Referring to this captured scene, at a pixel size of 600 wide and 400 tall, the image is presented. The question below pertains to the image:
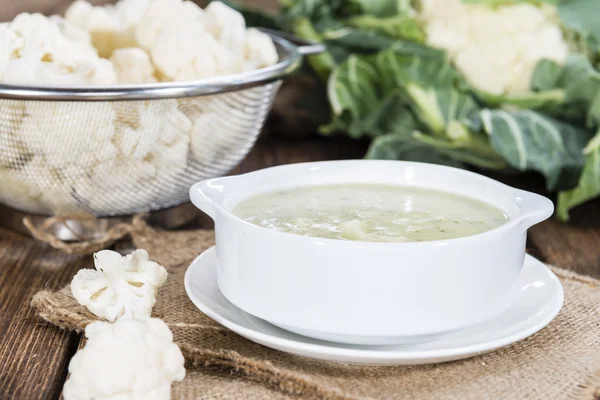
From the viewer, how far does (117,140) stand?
1151mm

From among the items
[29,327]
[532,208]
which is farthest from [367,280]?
[29,327]

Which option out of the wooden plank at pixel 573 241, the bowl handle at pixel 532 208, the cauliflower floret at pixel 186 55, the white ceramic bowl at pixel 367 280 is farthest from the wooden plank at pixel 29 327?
the wooden plank at pixel 573 241

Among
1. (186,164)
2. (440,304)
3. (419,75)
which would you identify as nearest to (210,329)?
(440,304)

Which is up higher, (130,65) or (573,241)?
(130,65)

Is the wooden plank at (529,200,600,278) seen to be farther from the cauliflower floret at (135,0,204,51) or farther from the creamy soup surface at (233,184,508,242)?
the cauliflower floret at (135,0,204,51)

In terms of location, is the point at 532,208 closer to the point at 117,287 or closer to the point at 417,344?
the point at 417,344

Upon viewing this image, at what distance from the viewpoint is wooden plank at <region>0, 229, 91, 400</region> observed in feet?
2.71

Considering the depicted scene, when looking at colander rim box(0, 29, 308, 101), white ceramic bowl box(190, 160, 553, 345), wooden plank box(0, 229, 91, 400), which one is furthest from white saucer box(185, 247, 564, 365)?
colander rim box(0, 29, 308, 101)

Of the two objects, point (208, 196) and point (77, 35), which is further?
point (77, 35)

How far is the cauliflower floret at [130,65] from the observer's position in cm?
119

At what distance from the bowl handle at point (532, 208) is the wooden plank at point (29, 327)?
1.74 ft

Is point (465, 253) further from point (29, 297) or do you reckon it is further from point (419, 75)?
point (419, 75)

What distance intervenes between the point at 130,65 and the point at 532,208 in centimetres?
65

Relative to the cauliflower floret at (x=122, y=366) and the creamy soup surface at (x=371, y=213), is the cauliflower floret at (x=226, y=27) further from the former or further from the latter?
the cauliflower floret at (x=122, y=366)
